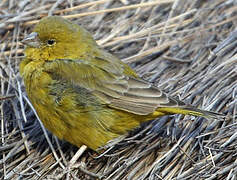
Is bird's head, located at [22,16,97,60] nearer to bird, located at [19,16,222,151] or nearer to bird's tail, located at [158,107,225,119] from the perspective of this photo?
bird, located at [19,16,222,151]

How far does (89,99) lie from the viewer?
12.8 feet

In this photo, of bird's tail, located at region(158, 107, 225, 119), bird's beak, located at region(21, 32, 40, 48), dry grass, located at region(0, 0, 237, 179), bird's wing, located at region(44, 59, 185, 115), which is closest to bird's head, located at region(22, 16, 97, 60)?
bird's beak, located at region(21, 32, 40, 48)

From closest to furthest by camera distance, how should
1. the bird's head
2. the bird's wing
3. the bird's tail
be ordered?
the bird's tail
the bird's wing
the bird's head

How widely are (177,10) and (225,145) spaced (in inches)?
93.7

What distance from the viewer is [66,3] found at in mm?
5395

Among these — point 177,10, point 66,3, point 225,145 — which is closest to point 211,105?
point 225,145

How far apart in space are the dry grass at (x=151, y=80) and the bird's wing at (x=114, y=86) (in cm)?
38

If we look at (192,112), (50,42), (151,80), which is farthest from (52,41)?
(192,112)

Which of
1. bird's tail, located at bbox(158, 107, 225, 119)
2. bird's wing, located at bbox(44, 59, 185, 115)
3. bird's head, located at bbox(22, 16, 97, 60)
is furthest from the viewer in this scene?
bird's head, located at bbox(22, 16, 97, 60)

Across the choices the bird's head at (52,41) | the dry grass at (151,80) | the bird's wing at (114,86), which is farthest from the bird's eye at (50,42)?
the dry grass at (151,80)

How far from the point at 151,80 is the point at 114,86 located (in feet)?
2.84

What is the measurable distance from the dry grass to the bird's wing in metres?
0.38

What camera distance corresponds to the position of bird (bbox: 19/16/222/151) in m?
3.86

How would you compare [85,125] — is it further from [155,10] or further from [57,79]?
[155,10]
